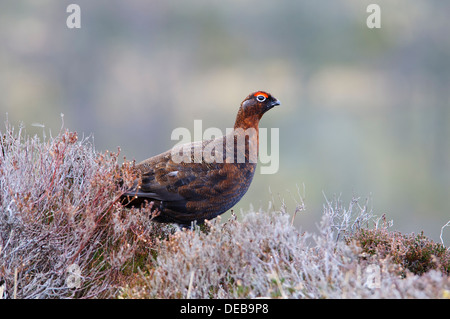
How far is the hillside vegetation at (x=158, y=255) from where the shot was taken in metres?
3.20

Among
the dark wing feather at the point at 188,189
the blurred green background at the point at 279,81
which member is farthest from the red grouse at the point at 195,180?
the blurred green background at the point at 279,81

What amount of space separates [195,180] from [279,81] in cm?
2741

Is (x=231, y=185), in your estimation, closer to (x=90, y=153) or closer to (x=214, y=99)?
(x=90, y=153)

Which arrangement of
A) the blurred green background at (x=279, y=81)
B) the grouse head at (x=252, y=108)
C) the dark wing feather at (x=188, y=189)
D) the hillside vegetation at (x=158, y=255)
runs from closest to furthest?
the hillside vegetation at (x=158, y=255) → the dark wing feather at (x=188, y=189) → the grouse head at (x=252, y=108) → the blurred green background at (x=279, y=81)

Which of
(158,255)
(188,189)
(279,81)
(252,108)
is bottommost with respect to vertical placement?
(158,255)

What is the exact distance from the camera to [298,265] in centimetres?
342

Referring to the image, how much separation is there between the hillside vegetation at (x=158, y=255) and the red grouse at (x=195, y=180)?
0.26 metres

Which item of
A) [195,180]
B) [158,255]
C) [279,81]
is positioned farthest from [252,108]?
[279,81]

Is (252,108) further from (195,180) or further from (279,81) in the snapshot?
(279,81)

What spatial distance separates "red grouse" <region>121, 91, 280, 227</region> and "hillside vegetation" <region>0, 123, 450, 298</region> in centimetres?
26

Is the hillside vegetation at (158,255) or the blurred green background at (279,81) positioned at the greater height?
the blurred green background at (279,81)

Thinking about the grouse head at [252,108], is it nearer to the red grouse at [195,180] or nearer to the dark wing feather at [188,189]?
the red grouse at [195,180]

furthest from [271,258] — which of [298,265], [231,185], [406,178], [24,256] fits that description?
[406,178]

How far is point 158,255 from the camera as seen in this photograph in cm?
378
